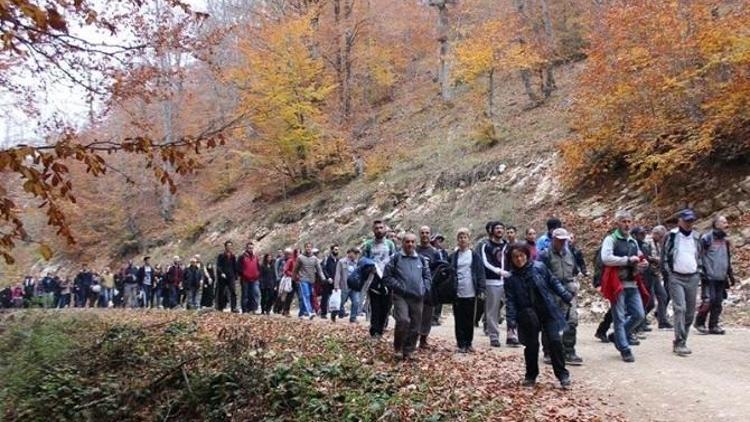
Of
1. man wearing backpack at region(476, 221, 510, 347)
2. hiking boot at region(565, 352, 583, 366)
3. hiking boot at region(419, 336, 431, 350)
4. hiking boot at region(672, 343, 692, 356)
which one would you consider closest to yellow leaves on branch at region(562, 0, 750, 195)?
man wearing backpack at region(476, 221, 510, 347)

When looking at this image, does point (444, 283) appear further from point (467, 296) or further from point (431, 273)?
point (467, 296)

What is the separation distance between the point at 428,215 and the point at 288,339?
41.2 feet

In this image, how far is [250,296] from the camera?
17203mm

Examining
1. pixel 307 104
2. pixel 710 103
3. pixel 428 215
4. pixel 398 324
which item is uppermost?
pixel 307 104

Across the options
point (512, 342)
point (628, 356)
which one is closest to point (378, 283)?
point (512, 342)

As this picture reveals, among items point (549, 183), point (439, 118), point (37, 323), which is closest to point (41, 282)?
point (37, 323)

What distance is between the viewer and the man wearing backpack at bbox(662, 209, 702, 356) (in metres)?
9.27

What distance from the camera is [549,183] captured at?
20297 mm

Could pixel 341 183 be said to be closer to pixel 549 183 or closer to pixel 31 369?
pixel 549 183

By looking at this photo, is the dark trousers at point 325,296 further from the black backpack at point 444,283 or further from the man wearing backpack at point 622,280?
the man wearing backpack at point 622,280

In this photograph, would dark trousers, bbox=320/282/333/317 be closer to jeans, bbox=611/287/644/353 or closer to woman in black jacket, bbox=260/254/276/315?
woman in black jacket, bbox=260/254/276/315

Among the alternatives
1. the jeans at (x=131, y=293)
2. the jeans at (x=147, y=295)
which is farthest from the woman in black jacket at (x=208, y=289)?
the jeans at (x=131, y=293)

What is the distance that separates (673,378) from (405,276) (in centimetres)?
350

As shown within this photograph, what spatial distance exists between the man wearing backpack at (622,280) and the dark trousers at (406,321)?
8.44 ft
